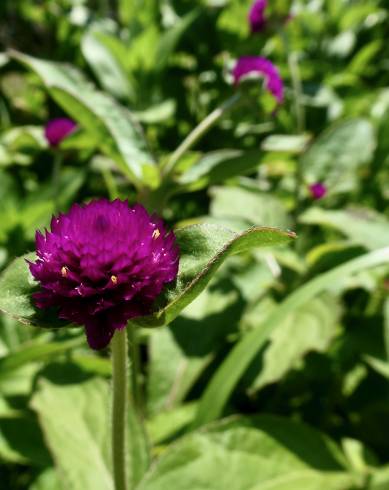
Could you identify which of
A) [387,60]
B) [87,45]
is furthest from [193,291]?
[387,60]

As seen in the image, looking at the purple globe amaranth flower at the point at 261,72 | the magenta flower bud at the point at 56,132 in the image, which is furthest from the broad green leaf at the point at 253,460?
the magenta flower bud at the point at 56,132

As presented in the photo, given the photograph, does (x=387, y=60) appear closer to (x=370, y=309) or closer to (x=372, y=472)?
(x=370, y=309)

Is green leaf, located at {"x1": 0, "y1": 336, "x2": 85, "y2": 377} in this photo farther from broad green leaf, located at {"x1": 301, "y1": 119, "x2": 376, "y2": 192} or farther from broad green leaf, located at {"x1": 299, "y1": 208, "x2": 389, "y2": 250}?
broad green leaf, located at {"x1": 301, "y1": 119, "x2": 376, "y2": 192}

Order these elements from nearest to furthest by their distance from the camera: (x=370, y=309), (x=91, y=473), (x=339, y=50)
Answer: (x=91, y=473), (x=370, y=309), (x=339, y=50)

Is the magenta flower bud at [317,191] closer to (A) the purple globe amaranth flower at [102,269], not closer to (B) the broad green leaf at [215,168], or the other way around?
(B) the broad green leaf at [215,168]

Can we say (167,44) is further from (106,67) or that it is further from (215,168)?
(215,168)
